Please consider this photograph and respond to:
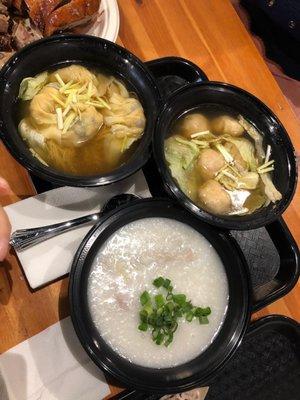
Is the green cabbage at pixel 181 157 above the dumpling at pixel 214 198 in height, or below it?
above

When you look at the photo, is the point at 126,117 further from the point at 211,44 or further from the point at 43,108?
the point at 211,44

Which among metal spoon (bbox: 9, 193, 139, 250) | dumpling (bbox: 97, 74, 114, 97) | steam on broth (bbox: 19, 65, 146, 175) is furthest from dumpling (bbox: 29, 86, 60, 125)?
metal spoon (bbox: 9, 193, 139, 250)

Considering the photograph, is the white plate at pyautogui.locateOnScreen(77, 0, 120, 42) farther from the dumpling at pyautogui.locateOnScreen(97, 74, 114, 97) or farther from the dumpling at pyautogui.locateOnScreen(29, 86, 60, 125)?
the dumpling at pyautogui.locateOnScreen(29, 86, 60, 125)

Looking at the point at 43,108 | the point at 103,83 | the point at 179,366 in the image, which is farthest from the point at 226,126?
the point at 179,366

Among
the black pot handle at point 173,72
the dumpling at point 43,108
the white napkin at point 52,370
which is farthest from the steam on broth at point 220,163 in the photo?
the white napkin at point 52,370

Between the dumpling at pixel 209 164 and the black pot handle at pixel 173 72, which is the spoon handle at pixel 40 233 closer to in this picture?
the dumpling at pixel 209 164

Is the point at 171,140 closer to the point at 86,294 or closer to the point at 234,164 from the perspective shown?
the point at 234,164

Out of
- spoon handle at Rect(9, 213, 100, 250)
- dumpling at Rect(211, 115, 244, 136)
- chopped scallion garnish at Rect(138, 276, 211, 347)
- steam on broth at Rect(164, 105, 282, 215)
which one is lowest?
chopped scallion garnish at Rect(138, 276, 211, 347)
